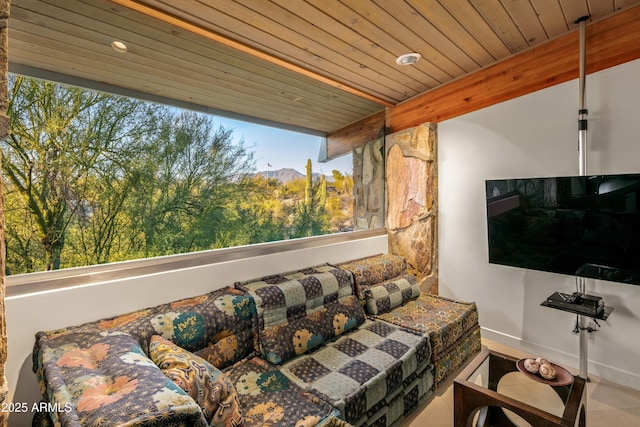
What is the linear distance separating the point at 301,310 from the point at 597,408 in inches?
79.1

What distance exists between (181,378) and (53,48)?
1832 mm

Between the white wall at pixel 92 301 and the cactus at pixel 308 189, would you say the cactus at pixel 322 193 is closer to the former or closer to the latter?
the cactus at pixel 308 189

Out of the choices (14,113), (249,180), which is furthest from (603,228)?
(14,113)

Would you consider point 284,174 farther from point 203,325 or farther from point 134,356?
point 134,356

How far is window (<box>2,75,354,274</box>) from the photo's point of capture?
1494mm

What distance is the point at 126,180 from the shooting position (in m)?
1.76

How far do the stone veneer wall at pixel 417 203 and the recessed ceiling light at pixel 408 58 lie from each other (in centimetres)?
80

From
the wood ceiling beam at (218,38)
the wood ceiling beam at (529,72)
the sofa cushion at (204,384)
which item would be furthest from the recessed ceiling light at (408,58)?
the sofa cushion at (204,384)

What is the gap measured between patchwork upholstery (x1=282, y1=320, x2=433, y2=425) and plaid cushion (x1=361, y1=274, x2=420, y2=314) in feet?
0.83

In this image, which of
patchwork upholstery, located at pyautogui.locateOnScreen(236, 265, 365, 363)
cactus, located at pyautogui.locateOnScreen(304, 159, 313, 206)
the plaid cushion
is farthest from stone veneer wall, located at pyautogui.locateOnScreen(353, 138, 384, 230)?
patchwork upholstery, located at pyautogui.locateOnScreen(236, 265, 365, 363)

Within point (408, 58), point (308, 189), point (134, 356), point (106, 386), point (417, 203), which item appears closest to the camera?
point (106, 386)

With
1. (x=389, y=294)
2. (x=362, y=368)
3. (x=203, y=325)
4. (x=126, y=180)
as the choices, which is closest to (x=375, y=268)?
(x=389, y=294)

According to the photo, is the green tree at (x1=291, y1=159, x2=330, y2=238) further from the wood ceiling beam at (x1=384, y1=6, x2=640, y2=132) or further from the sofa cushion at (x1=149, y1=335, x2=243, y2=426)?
the sofa cushion at (x1=149, y1=335, x2=243, y2=426)

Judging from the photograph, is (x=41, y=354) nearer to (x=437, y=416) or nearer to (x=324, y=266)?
(x=324, y=266)
